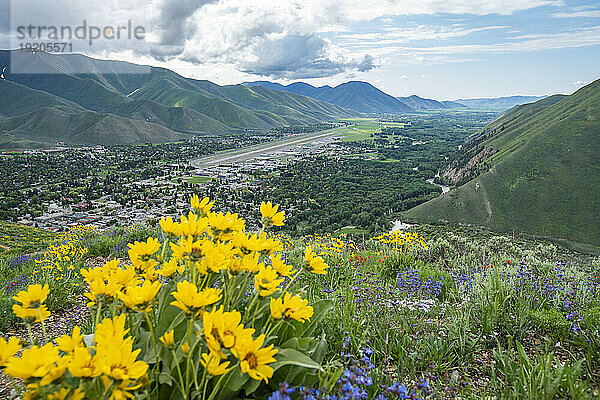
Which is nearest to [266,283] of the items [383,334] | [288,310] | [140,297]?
[288,310]

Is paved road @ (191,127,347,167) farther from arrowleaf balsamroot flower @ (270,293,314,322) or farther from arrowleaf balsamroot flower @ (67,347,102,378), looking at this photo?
arrowleaf balsamroot flower @ (67,347,102,378)

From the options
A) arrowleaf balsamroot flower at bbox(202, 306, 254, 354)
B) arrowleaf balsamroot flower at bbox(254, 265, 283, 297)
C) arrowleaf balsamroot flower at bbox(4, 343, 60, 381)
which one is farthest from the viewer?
arrowleaf balsamroot flower at bbox(254, 265, 283, 297)

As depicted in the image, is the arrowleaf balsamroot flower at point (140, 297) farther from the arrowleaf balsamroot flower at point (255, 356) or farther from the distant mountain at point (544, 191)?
the distant mountain at point (544, 191)

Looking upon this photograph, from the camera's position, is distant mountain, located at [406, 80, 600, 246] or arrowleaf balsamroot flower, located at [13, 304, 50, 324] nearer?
arrowleaf balsamroot flower, located at [13, 304, 50, 324]

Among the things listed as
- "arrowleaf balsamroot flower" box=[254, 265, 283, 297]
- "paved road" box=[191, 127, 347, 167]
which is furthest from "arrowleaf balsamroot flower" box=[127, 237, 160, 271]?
"paved road" box=[191, 127, 347, 167]

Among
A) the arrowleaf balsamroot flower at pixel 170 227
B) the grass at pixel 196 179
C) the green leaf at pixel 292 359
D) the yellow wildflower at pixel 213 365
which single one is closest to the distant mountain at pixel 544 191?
the grass at pixel 196 179

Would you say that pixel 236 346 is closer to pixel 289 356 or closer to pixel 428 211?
pixel 289 356

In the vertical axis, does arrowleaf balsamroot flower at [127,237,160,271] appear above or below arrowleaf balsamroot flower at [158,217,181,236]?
below

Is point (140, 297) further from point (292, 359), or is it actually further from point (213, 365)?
point (292, 359)

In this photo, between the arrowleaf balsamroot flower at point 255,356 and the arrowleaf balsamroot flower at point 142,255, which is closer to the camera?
the arrowleaf balsamroot flower at point 255,356
